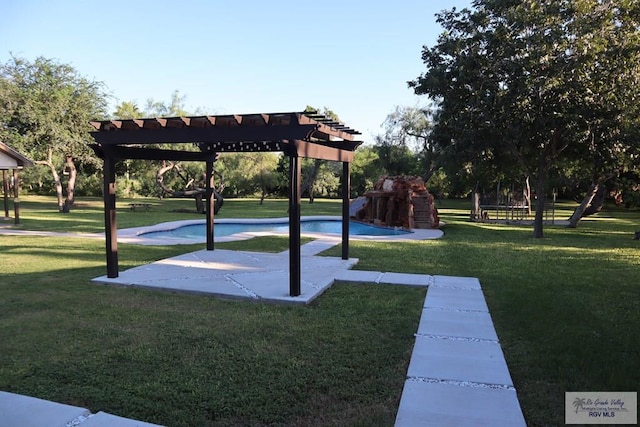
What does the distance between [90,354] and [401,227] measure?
1401 cm

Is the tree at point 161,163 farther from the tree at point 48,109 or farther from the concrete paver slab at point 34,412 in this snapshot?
the concrete paver slab at point 34,412

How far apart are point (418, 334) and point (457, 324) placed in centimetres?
63

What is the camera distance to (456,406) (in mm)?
2959

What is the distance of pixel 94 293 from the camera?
19.2 ft

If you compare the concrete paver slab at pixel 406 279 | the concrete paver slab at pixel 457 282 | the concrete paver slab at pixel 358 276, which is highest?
the concrete paver slab at pixel 358 276

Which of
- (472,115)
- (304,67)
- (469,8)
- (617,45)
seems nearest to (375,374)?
(472,115)

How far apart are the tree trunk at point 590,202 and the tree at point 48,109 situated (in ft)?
73.0

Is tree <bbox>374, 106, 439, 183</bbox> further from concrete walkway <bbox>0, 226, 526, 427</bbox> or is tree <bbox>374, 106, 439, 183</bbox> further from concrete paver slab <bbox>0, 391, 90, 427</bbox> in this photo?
concrete paver slab <bbox>0, 391, 90, 427</bbox>

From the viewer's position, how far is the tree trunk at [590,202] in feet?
56.5

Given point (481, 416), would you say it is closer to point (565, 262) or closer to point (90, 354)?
point (90, 354)

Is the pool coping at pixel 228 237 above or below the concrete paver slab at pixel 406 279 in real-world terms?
above

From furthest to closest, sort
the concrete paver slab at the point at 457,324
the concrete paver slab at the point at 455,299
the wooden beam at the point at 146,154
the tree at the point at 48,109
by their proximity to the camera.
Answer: the tree at the point at 48,109
the wooden beam at the point at 146,154
the concrete paver slab at the point at 455,299
the concrete paver slab at the point at 457,324

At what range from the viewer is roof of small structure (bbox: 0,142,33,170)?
12430mm

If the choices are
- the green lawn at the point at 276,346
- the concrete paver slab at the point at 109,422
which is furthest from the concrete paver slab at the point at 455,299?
the concrete paver slab at the point at 109,422
